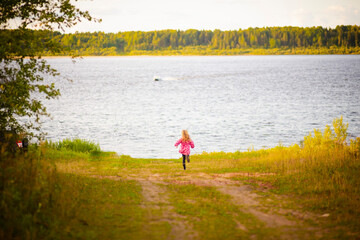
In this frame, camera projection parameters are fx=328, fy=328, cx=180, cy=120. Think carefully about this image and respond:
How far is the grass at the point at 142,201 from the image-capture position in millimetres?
6848

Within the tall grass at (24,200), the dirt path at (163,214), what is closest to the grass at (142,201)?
the tall grass at (24,200)

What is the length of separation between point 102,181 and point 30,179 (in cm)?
424

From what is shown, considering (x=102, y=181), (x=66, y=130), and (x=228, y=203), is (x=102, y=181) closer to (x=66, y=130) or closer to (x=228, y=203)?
(x=228, y=203)

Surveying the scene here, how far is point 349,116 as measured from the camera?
45.5m

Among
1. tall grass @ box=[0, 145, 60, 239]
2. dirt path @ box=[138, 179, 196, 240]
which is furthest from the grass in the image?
dirt path @ box=[138, 179, 196, 240]

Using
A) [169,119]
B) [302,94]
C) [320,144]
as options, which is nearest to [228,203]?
[320,144]

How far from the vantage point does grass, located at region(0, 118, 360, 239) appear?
6.85 meters

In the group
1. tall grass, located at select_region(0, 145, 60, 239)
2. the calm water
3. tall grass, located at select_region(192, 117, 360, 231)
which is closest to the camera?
tall grass, located at select_region(0, 145, 60, 239)

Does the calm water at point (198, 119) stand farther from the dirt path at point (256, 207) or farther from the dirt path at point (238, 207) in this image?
the dirt path at point (238, 207)

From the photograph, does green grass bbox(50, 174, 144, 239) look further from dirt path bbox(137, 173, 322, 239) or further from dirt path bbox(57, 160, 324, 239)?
dirt path bbox(137, 173, 322, 239)

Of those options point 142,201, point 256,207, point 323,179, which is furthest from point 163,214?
point 323,179

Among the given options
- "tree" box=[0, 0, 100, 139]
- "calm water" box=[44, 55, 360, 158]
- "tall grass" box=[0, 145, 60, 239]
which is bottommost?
"calm water" box=[44, 55, 360, 158]

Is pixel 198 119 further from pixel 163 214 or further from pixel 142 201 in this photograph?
pixel 163 214

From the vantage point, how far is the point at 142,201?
30.6 feet
